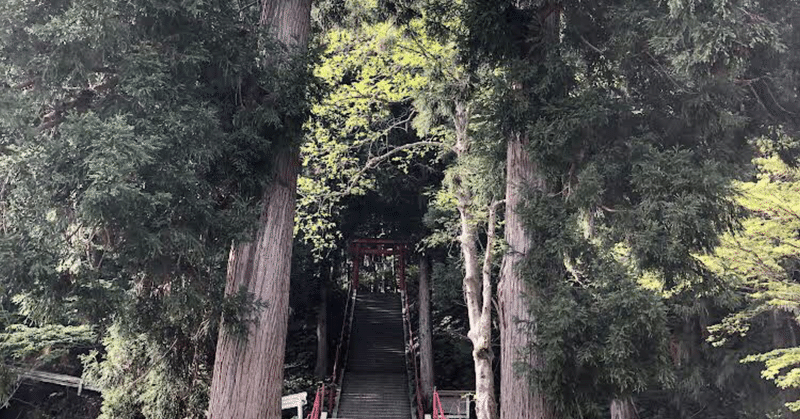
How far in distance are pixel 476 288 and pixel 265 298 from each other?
494cm

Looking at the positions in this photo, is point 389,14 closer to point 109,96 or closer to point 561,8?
point 561,8

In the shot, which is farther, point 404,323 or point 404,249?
point 404,323

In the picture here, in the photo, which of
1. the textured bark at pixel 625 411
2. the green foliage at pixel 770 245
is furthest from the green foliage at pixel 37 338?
the green foliage at pixel 770 245

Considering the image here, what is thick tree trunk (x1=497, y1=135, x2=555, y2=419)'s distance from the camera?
4.92m

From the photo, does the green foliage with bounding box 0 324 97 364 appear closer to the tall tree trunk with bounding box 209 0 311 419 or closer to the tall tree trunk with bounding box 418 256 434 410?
the tall tree trunk with bounding box 209 0 311 419

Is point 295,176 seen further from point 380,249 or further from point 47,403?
point 47,403

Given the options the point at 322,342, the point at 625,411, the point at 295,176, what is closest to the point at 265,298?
the point at 295,176

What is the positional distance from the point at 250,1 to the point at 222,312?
3879mm

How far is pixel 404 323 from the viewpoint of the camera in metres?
19.5

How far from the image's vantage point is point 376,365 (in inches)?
666

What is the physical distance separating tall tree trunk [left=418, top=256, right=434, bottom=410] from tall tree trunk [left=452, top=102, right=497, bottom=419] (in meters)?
4.89

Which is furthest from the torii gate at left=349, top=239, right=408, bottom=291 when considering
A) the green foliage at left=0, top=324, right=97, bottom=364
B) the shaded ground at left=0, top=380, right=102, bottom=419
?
the green foliage at left=0, top=324, right=97, bottom=364

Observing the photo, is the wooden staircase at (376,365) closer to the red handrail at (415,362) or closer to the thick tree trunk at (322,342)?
the red handrail at (415,362)

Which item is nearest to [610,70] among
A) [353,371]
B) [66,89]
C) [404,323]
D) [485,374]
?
[66,89]
